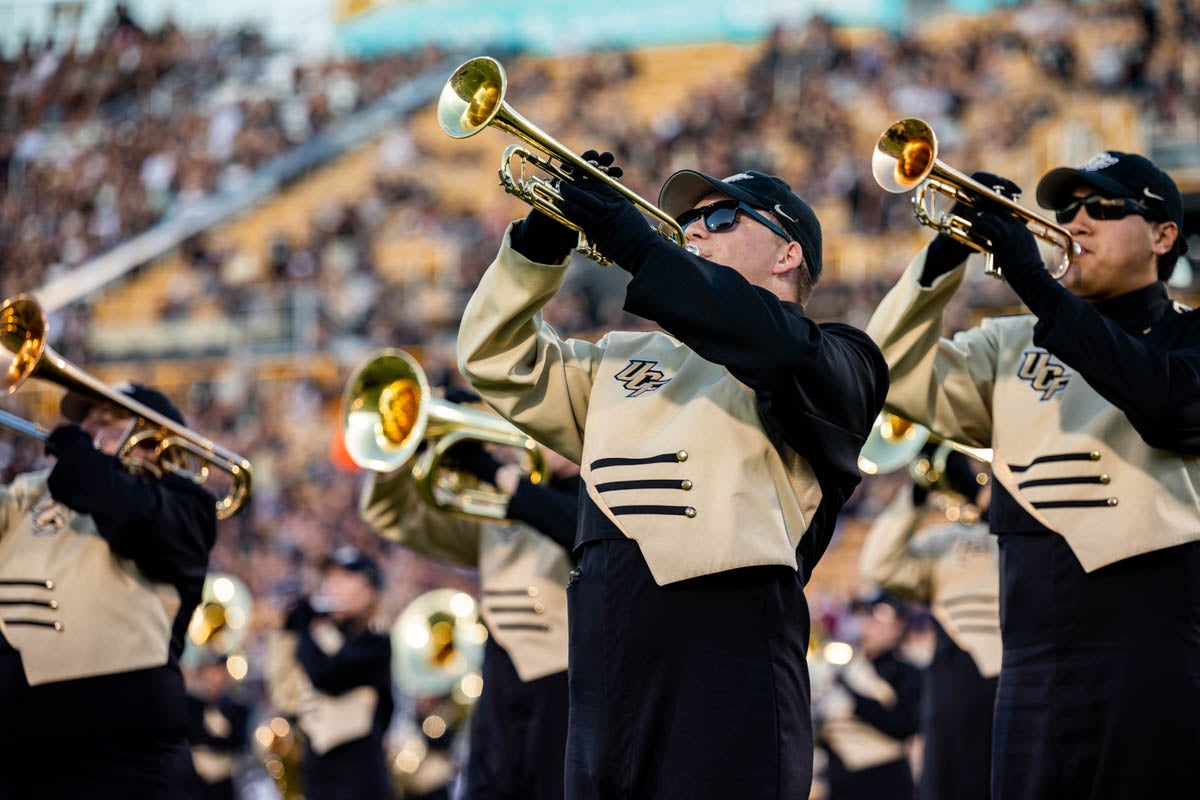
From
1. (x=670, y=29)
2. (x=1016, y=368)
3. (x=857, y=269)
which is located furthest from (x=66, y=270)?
(x=1016, y=368)

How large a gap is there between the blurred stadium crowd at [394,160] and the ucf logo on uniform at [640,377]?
9736 mm

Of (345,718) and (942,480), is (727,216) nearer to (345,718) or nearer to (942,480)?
(942,480)

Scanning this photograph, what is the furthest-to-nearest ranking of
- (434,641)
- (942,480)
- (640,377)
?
1. (434,641)
2. (942,480)
3. (640,377)

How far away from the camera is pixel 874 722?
28.0 feet

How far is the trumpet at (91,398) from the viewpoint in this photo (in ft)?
17.3

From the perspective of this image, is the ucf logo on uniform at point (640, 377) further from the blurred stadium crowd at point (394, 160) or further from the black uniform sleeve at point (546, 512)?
the blurred stadium crowd at point (394, 160)

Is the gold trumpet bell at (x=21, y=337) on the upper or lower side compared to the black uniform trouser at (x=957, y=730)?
upper

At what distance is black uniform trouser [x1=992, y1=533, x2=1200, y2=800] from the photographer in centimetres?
402

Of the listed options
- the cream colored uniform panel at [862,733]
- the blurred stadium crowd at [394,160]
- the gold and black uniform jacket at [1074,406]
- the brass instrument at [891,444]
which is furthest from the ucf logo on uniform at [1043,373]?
the blurred stadium crowd at [394,160]

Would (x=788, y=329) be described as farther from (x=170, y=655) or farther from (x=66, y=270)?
(x=66, y=270)

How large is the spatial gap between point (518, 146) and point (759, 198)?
570 millimetres

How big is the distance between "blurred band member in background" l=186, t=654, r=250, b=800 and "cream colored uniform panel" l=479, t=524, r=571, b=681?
12.3ft

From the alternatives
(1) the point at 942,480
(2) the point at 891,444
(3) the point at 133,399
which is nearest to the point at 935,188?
(2) the point at 891,444

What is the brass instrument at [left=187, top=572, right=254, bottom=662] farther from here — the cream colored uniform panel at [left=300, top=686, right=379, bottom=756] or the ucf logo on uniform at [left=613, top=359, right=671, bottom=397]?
the ucf logo on uniform at [left=613, top=359, right=671, bottom=397]
